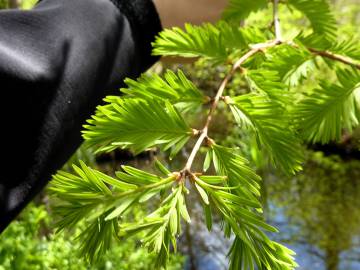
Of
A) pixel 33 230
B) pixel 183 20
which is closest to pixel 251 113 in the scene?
pixel 183 20

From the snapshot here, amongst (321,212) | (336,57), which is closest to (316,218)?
(321,212)

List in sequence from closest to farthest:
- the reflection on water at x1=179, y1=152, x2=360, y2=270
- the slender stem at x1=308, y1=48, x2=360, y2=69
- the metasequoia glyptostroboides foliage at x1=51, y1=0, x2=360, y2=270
Result: the metasequoia glyptostroboides foliage at x1=51, y1=0, x2=360, y2=270 → the slender stem at x1=308, y1=48, x2=360, y2=69 → the reflection on water at x1=179, y1=152, x2=360, y2=270

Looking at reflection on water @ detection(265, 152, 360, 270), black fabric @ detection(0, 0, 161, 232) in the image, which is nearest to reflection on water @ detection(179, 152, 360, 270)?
reflection on water @ detection(265, 152, 360, 270)

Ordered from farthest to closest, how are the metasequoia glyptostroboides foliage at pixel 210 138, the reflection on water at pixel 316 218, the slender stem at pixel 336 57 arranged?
the reflection on water at pixel 316 218 → the slender stem at pixel 336 57 → the metasequoia glyptostroboides foliage at pixel 210 138

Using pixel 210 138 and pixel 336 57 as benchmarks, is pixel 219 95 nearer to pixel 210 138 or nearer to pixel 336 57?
pixel 210 138

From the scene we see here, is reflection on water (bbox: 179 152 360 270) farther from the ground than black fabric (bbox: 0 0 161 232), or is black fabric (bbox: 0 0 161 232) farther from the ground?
black fabric (bbox: 0 0 161 232)

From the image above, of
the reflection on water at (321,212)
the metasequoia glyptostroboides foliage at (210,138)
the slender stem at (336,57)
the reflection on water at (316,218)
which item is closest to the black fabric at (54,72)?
the metasequoia glyptostroboides foliage at (210,138)

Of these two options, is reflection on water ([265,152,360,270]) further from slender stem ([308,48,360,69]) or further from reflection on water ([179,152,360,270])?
slender stem ([308,48,360,69])

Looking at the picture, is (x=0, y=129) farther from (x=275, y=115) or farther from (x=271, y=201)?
(x=271, y=201)

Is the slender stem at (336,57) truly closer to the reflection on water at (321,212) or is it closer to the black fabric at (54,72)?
the black fabric at (54,72)
